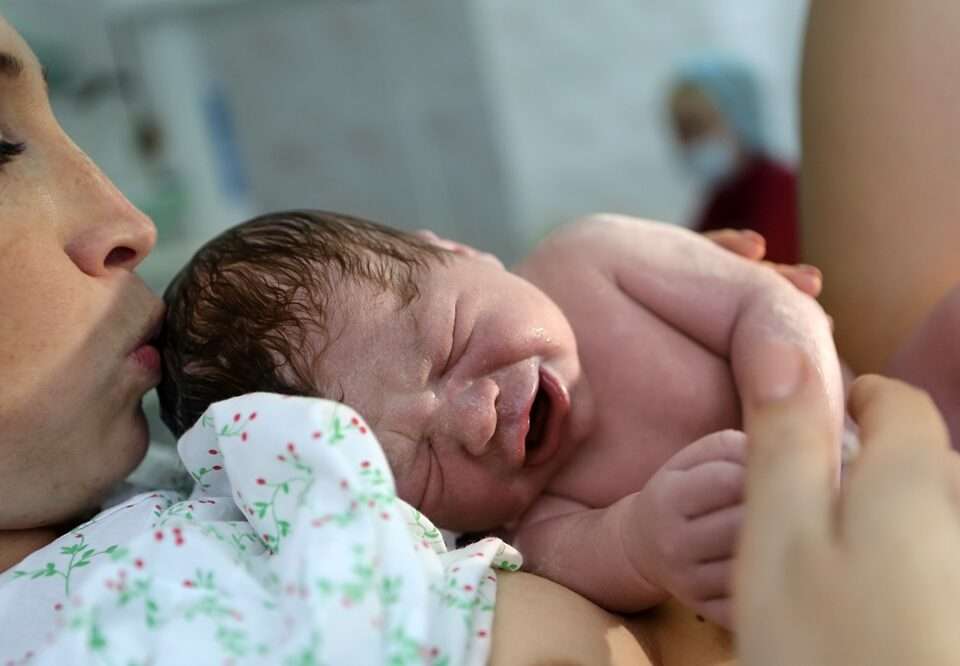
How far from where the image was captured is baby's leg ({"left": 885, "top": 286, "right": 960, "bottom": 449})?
2.64 feet

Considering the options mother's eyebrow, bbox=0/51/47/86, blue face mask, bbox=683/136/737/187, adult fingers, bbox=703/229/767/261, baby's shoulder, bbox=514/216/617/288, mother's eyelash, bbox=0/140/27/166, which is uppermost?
mother's eyebrow, bbox=0/51/47/86

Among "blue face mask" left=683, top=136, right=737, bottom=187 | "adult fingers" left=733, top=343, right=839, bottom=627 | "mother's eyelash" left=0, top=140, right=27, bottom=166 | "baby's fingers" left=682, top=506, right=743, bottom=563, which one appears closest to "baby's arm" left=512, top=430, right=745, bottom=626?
"baby's fingers" left=682, top=506, right=743, bottom=563

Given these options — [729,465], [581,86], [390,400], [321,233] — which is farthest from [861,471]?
[581,86]

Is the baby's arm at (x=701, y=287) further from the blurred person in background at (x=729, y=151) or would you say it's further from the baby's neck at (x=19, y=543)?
the blurred person in background at (x=729, y=151)

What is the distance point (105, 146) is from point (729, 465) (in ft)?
10.4

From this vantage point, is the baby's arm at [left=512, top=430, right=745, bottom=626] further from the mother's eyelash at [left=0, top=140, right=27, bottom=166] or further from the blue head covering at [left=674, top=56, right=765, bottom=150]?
the blue head covering at [left=674, top=56, right=765, bottom=150]

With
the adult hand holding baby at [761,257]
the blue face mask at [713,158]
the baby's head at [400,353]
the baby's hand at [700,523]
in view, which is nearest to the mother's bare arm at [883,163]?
the adult hand holding baby at [761,257]

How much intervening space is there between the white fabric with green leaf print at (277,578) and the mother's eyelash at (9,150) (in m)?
0.23

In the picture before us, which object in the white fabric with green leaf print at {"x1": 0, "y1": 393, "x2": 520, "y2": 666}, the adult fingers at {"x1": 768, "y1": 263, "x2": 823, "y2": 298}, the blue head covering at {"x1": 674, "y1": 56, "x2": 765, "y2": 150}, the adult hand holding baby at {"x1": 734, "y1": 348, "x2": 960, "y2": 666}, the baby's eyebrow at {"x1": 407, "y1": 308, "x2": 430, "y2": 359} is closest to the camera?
the adult hand holding baby at {"x1": 734, "y1": 348, "x2": 960, "y2": 666}

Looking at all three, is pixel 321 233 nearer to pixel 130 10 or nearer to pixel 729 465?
pixel 729 465

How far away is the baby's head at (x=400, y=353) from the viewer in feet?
2.33

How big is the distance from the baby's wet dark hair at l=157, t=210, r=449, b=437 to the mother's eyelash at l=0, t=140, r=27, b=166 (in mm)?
167

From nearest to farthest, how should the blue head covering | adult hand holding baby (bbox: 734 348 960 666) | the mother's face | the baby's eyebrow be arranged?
adult hand holding baby (bbox: 734 348 960 666) < the mother's face < the baby's eyebrow < the blue head covering

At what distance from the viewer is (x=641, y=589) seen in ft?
2.03
